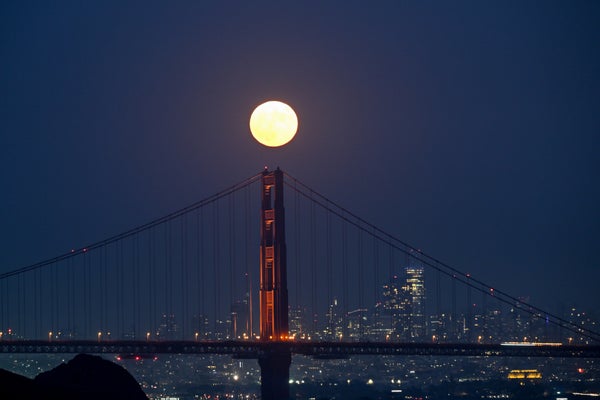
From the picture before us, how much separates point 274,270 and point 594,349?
25.0m

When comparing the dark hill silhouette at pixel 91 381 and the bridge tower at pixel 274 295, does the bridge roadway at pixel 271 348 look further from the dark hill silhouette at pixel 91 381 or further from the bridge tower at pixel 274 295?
the dark hill silhouette at pixel 91 381

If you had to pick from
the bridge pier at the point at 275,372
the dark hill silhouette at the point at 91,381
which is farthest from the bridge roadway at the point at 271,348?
the dark hill silhouette at the point at 91,381

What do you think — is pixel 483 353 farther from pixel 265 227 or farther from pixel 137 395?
pixel 137 395

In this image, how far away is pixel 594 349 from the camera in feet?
315

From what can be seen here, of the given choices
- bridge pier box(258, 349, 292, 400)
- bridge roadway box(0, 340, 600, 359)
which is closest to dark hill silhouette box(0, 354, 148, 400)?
bridge pier box(258, 349, 292, 400)

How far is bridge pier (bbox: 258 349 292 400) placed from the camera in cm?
8888

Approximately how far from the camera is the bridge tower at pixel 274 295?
89.6 metres

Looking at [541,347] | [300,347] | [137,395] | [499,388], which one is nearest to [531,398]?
[499,388]

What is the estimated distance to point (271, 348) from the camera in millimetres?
89938

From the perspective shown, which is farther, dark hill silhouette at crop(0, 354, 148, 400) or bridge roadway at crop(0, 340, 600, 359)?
bridge roadway at crop(0, 340, 600, 359)

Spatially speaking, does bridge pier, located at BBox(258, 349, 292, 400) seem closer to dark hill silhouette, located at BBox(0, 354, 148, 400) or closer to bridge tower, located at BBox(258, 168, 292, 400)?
bridge tower, located at BBox(258, 168, 292, 400)

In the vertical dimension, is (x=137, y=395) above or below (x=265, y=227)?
below

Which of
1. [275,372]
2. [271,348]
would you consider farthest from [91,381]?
[271,348]

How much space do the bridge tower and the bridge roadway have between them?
877mm
